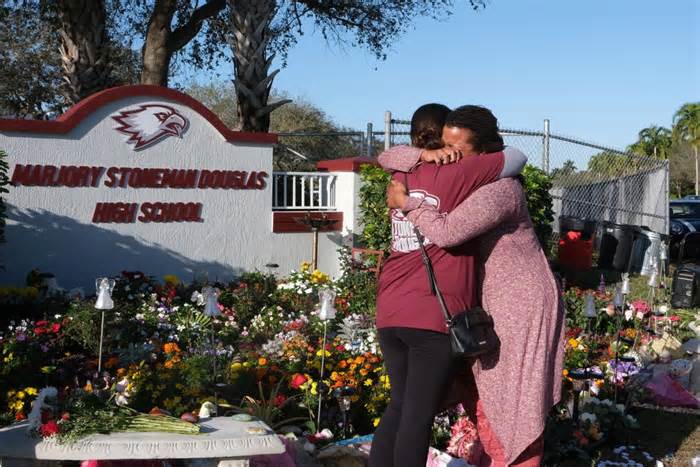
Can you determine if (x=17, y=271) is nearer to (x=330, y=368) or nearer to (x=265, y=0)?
(x=330, y=368)

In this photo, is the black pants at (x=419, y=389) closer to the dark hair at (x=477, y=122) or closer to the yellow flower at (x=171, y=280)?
the dark hair at (x=477, y=122)

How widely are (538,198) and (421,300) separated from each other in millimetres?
7410

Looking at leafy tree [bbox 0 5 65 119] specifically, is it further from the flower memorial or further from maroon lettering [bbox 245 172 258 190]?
the flower memorial

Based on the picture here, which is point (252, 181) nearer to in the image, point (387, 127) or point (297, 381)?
point (387, 127)

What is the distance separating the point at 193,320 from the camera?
6.64 m

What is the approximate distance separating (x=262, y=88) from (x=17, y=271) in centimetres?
397

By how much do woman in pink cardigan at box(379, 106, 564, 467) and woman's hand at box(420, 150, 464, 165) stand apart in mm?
26

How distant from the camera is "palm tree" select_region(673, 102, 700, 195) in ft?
210

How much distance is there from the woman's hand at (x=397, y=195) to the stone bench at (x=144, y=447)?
1.03 metres

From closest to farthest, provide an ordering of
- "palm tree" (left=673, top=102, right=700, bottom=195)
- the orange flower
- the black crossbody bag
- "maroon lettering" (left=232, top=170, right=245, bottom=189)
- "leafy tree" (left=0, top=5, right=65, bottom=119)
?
the black crossbody bag < the orange flower < "maroon lettering" (left=232, top=170, right=245, bottom=189) < "leafy tree" (left=0, top=5, right=65, bottom=119) < "palm tree" (left=673, top=102, right=700, bottom=195)

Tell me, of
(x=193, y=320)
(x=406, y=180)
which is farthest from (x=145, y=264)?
(x=406, y=180)

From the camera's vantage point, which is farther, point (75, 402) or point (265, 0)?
point (265, 0)

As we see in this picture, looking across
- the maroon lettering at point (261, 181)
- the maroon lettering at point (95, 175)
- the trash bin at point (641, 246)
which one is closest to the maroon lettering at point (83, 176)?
the maroon lettering at point (95, 175)

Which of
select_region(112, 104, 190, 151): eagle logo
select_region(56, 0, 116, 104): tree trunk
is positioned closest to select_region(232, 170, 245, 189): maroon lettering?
select_region(112, 104, 190, 151): eagle logo
